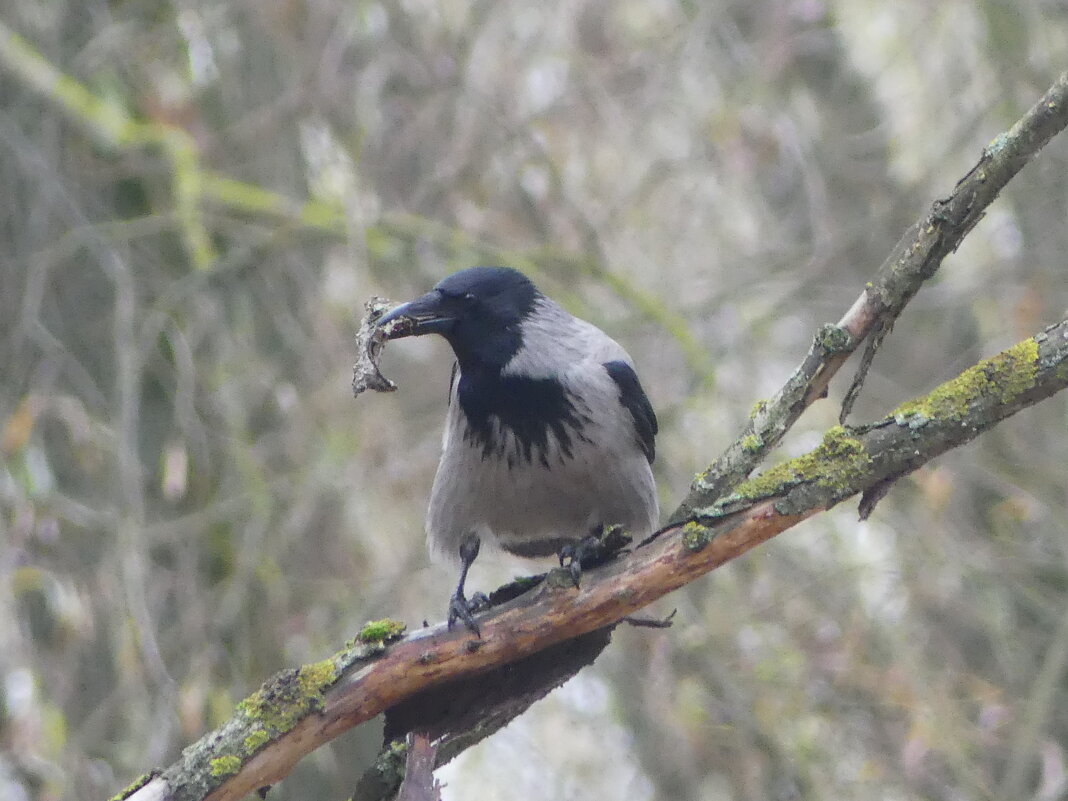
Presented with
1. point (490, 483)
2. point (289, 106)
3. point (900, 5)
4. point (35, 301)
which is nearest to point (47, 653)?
point (35, 301)

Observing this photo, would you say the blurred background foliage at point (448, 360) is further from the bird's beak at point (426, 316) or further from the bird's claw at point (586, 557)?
the bird's claw at point (586, 557)

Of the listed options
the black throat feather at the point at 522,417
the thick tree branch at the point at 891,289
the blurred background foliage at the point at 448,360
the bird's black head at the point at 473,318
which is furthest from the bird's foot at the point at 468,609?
the blurred background foliage at the point at 448,360

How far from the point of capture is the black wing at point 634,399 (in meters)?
4.52

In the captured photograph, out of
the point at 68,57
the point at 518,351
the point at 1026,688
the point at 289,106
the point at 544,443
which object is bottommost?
the point at 1026,688

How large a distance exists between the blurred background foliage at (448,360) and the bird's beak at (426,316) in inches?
38.8

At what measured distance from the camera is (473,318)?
4.45 m

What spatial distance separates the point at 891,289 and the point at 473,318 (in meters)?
1.64

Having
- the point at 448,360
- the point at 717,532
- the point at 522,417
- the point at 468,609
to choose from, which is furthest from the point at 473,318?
the point at 448,360

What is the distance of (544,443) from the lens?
4.25 meters

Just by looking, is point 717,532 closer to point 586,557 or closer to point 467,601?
point 586,557

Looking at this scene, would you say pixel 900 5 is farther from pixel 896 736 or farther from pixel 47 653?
pixel 47 653

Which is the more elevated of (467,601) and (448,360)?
(448,360)

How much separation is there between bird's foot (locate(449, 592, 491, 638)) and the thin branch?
30 mm

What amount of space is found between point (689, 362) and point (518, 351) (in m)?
1.32
